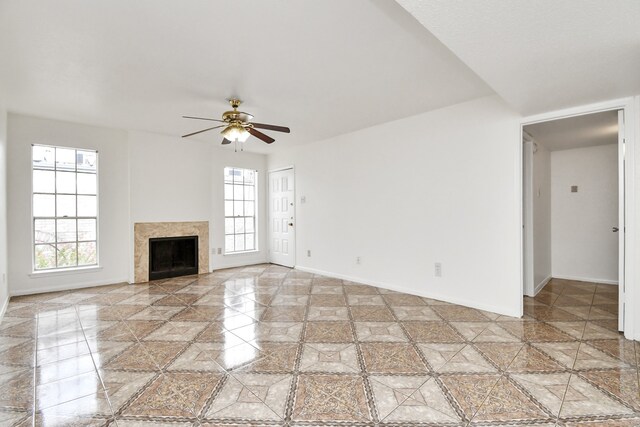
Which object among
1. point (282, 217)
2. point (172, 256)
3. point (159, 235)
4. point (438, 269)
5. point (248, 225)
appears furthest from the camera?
point (248, 225)

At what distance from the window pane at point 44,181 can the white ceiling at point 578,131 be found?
261 inches

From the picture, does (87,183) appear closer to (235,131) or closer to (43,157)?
(43,157)

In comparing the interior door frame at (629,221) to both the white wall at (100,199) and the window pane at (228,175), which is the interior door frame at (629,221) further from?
the white wall at (100,199)

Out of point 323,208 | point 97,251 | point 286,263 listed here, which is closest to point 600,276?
point 323,208

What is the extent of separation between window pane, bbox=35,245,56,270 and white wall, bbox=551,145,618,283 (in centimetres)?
816

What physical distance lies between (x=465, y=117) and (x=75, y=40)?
3.92 m

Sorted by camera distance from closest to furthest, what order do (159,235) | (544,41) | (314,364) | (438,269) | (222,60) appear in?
(544,41)
(314,364)
(222,60)
(438,269)
(159,235)

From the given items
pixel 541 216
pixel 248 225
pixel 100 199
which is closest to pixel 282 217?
pixel 248 225

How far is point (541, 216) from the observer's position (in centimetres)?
492

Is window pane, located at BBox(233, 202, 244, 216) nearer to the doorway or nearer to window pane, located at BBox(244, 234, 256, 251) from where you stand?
window pane, located at BBox(244, 234, 256, 251)

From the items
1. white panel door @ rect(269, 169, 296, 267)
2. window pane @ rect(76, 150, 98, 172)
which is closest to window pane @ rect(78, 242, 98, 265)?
window pane @ rect(76, 150, 98, 172)

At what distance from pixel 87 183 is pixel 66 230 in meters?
0.78

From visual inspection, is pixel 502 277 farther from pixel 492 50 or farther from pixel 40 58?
pixel 40 58

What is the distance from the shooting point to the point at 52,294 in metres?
4.46
